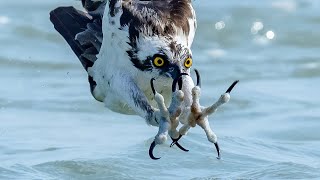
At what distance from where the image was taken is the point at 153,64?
8.16 meters

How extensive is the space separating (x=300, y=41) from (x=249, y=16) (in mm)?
1379

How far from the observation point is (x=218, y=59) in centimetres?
1483

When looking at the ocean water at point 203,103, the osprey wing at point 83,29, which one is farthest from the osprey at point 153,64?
the ocean water at point 203,103

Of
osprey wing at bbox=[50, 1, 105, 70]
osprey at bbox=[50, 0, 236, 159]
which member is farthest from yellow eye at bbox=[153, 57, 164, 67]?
osprey wing at bbox=[50, 1, 105, 70]

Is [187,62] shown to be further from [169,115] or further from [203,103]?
[203,103]

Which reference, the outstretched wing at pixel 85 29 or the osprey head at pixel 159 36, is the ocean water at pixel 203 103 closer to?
the outstretched wing at pixel 85 29

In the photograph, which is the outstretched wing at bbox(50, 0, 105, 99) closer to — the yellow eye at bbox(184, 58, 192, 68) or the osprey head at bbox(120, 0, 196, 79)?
the osprey head at bbox(120, 0, 196, 79)

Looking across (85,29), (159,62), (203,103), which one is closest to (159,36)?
(159,62)

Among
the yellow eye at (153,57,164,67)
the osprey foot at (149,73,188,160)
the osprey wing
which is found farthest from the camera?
the osprey wing

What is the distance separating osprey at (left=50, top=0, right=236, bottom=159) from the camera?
795cm

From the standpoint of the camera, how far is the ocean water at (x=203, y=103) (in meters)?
10.1

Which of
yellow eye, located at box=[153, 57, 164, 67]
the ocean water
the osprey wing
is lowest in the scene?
the ocean water

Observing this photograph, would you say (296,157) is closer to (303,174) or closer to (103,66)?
(303,174)

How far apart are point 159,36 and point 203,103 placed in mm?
4565
